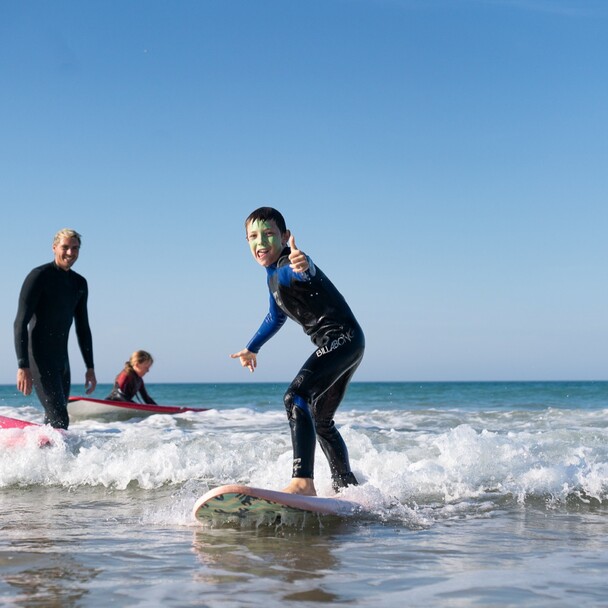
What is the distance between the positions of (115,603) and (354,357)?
2.21 meters

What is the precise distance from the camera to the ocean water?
2809mm

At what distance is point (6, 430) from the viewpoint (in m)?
6.98

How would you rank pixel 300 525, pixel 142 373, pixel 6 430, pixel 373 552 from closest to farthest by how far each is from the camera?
1. pixel 373 552
2. pixel 300 525
3. pixel 6 430
4. pixel 142 373

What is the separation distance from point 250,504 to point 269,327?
1191 millimetres

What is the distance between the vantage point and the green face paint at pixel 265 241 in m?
4.54

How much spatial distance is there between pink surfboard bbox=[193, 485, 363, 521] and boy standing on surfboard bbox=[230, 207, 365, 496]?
0.39 feet

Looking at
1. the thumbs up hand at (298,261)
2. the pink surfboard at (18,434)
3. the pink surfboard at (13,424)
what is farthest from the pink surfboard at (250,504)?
the pink surfboard at (13,424)

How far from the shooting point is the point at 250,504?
4.04 metres

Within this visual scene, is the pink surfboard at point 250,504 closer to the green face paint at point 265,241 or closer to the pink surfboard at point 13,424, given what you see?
the green face paint at point 265,241

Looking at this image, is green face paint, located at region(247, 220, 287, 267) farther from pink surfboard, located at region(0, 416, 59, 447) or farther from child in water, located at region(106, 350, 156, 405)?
child in water, located at region(106, 350, 156, 405)

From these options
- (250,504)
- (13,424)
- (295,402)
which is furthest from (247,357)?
(13,424)

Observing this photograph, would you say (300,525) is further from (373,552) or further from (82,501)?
(82,501)

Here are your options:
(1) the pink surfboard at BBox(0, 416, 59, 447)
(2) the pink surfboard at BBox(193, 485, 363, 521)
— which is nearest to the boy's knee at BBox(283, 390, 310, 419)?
(2) the pink surfboard at BBox(193, 485, 363, 521)

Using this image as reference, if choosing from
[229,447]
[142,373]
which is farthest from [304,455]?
[142,373]
